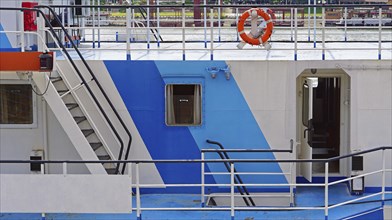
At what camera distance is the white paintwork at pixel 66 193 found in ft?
28.7

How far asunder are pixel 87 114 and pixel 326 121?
4860 millimetres

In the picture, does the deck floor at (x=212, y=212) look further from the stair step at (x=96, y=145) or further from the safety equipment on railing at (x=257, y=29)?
the safety equipment on railing at (x=257, y=29)

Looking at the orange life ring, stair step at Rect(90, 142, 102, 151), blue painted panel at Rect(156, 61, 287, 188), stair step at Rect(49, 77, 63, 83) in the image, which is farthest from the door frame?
stair step at Rect(49, 77, 63, 83)

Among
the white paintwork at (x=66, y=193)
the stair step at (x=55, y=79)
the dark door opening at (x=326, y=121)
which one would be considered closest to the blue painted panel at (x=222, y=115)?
Result: the stair step at (x=55, y=79)

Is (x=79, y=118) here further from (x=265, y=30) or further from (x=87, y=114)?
(x=265, y=30)

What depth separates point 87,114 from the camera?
9.94 m

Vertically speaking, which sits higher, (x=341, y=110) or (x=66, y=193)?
(x=341, y=110)

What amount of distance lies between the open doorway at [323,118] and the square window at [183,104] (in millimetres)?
1804

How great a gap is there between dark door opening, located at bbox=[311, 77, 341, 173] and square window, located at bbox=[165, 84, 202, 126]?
245 centimetres

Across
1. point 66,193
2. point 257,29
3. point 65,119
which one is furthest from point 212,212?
point 257,29

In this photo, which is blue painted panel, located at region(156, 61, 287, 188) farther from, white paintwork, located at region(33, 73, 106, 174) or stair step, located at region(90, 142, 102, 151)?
white paintwork, located at region(33, 73, 106, 174)

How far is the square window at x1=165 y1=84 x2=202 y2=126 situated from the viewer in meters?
10.2

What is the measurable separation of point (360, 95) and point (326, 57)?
0.94 metres

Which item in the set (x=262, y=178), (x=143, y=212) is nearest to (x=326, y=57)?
(x=262, y=178)
